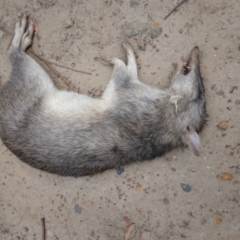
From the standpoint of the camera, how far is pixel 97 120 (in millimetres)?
4750

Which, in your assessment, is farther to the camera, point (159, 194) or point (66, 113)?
point (159, 194)

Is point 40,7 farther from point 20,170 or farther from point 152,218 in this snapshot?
point 152,218

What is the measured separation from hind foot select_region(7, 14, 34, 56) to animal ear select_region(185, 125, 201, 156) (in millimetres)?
2582

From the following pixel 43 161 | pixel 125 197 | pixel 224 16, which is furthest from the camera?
pixel 125 197

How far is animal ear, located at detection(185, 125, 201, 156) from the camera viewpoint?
441cm

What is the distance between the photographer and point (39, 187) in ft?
18.0

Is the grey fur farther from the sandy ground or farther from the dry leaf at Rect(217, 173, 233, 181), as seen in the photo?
the dry leaf at Rect(217, 173, 233, 181)

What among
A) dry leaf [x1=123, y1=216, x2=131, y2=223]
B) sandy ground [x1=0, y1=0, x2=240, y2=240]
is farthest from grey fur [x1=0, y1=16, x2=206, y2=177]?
dry leaf [x1=123, y1=216, x2=131, y2=223]

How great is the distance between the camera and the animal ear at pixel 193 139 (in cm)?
441

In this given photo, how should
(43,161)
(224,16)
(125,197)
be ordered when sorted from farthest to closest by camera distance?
(125,197) < (224,16) < (43,161)

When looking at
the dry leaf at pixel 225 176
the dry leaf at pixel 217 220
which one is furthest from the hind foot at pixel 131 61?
the dry leaf at pixel 217 220

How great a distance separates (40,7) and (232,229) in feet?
14.2

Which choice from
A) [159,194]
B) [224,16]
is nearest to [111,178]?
[159,194]

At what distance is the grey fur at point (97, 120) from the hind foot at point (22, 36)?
0.04 meters
